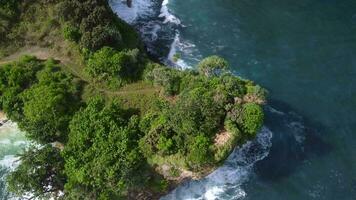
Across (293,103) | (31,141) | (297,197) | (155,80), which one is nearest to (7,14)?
(31,141)

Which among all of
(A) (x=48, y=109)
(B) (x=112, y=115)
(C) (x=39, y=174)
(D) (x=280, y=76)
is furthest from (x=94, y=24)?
(D) (x=280, y=76)

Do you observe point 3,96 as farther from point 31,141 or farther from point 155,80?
point 155,80

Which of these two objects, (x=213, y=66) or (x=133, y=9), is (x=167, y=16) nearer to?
(x=133, y=9)

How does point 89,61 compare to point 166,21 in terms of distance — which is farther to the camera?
point 166,21

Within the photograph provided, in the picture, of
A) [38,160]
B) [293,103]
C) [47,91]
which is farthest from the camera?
[293,103]

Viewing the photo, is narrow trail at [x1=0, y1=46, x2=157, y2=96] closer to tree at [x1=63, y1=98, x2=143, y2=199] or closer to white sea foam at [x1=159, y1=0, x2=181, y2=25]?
tree at [x1=63, y1=98, x2=143, y2=199]

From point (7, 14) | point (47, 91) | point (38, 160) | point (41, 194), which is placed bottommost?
point (41, 194)
